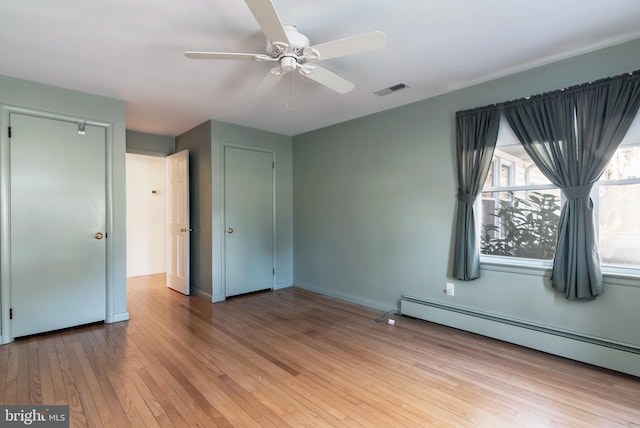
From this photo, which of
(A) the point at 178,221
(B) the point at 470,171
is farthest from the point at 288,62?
(A) the point at 178,221

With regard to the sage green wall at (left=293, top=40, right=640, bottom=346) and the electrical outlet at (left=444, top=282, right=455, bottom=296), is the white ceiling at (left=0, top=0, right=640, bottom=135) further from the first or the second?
the electrical outlet at (left=444, top=282, right=455, bottom=296)

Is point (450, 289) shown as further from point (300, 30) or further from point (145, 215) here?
point (145, 215)

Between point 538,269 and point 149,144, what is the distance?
211 inches

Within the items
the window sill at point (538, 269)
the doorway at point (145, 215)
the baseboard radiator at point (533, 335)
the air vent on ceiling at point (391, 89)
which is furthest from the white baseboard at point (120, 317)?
the window sill at point (538, 269)

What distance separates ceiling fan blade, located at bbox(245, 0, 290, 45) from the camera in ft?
4.68

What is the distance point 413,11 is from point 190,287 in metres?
4.50

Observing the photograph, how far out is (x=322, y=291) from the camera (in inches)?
183

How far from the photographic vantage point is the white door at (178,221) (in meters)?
4.54

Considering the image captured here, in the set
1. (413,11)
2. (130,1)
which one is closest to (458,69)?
(413,11)

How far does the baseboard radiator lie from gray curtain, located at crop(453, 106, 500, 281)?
42 cm

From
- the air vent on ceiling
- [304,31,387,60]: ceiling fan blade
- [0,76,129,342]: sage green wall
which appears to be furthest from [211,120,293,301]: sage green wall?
[304,31,387,60]: ceiling fan blade

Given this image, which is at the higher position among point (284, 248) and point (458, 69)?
point (458, 69)

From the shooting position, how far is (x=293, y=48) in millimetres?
1974

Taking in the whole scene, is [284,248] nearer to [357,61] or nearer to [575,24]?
[357,61]
